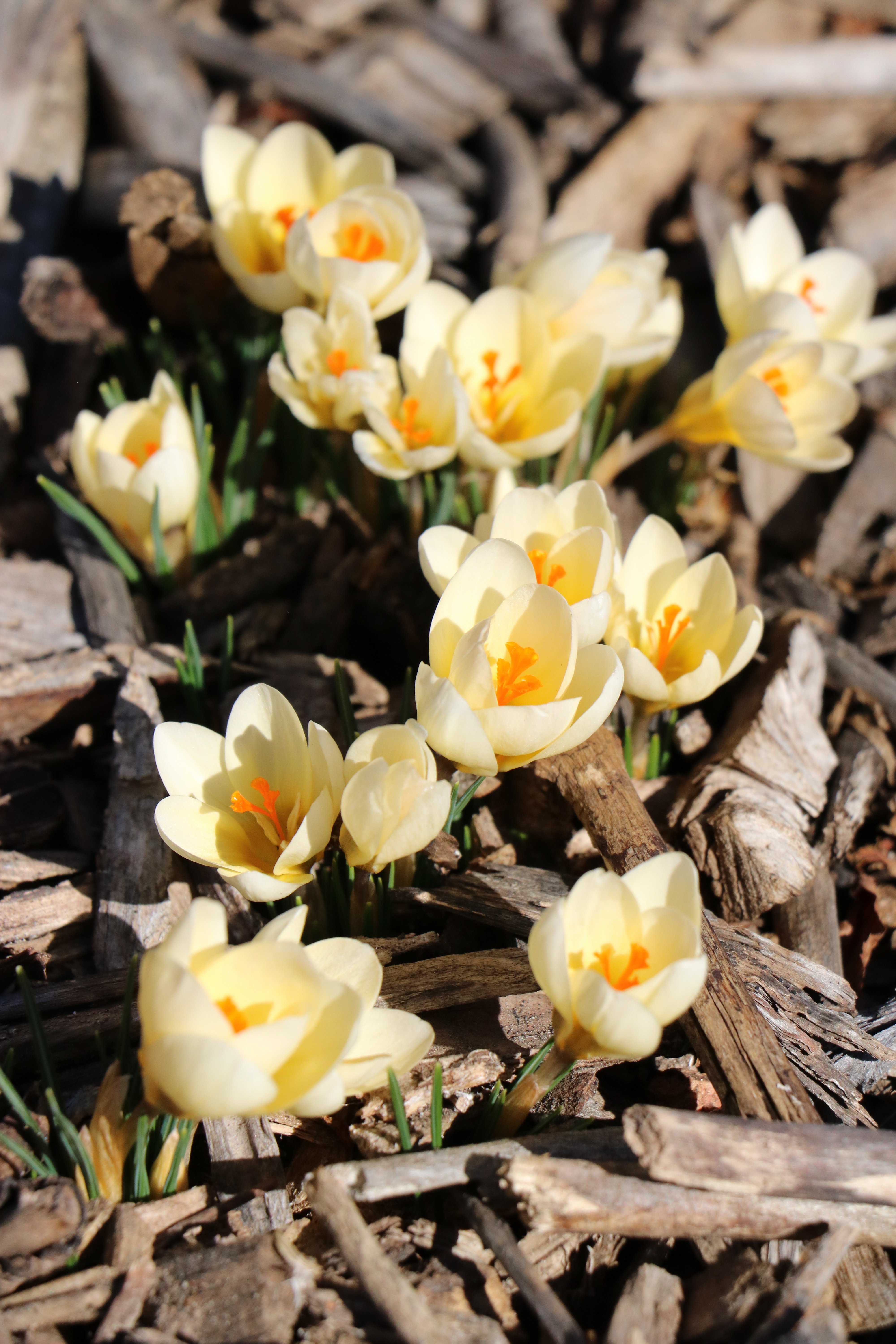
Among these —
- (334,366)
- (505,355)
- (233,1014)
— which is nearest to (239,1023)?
(233,1014)

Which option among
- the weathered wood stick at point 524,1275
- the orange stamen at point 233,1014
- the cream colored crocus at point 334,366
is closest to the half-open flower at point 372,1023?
the orange stamen at point 233,1014

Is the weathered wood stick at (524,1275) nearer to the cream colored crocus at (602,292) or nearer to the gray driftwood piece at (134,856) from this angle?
the gray driftwood piece at (134,856)

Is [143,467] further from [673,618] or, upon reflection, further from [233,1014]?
[233,1014]

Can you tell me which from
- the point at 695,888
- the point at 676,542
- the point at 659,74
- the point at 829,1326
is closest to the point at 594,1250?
the point at 829,1326

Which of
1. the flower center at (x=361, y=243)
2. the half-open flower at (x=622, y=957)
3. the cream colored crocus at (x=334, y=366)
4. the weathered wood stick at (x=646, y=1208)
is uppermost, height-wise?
the flower center at (x=361, y=243)

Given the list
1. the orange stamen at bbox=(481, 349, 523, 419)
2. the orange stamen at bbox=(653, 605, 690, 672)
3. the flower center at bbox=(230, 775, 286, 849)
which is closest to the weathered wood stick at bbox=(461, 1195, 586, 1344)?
the flower center at bbox=(230, 775, 286, 849)

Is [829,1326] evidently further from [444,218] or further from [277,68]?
[277,68]
